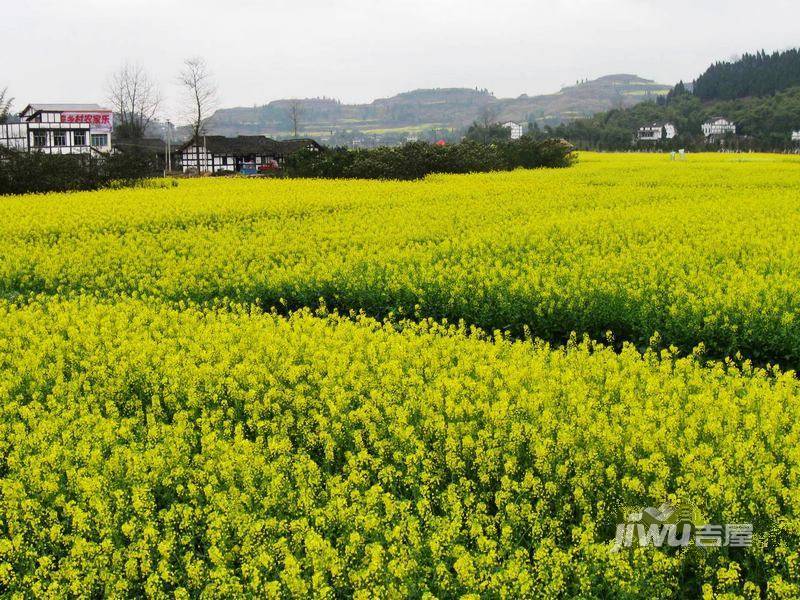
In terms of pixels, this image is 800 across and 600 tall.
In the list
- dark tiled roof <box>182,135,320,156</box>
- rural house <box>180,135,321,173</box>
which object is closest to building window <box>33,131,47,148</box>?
rural house <box>180,135,321,173</box>

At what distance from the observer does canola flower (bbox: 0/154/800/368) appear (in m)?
8.28

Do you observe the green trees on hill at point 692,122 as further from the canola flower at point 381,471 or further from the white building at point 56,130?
the canola flower at point 381,471

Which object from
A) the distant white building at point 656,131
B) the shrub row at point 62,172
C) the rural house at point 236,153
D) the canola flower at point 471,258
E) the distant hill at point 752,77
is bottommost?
the canola flower at point 471,258

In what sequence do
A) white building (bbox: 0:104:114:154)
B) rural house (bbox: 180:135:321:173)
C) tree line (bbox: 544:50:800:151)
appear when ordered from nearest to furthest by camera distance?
1. rural house (bbox: 180:135:321:173)
2. white building (bbox: 0:104:114:154)
3. tree line (bbox: 544:50:800:151)

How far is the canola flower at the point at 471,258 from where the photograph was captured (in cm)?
828

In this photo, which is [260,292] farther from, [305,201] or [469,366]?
[305,201]

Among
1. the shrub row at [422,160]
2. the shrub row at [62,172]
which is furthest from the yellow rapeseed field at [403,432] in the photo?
the shrub row at [422,160]

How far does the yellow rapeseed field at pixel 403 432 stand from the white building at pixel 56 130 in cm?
5711

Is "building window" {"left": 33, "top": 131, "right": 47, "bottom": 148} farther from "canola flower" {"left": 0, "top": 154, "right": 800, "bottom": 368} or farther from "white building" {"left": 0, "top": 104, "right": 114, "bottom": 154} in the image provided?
"canola flower" {"left": 0, "top": 154, "right": 800, "bottom": 368}

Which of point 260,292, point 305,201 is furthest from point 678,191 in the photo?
point 260,292

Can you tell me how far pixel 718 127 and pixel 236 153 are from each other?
70.7 m

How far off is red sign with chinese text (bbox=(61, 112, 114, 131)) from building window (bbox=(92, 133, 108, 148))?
0.72 meters

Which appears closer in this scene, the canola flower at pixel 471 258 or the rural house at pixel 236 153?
the canola flower at pixel 471 258

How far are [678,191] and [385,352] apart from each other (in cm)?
1771
